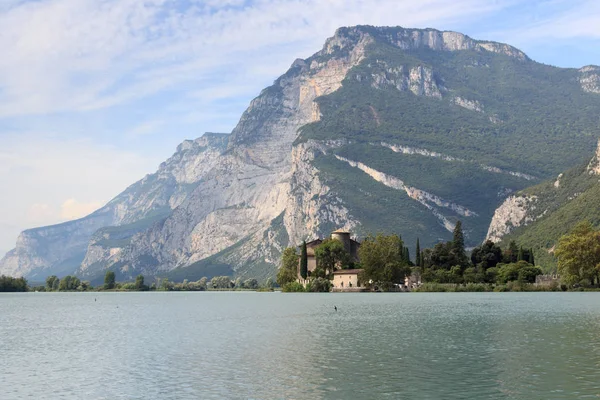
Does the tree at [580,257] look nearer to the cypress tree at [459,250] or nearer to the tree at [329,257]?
the cypress tree at [459,250]

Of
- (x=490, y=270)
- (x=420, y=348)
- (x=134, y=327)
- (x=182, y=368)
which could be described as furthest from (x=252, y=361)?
(x=490, y=270)

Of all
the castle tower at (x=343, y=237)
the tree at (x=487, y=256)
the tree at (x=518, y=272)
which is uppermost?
the castle tower at (x=343, y=237)

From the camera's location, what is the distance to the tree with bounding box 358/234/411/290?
515 feet

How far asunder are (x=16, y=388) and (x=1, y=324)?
47905 millimetres

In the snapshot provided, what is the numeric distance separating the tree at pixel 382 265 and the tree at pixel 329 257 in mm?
13380

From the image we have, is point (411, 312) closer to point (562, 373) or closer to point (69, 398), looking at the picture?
point (562, 373)

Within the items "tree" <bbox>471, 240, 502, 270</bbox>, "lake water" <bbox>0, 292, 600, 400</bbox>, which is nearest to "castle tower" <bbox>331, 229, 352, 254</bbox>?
"tree" <bbox>471, 240, 502, 270</bbox>

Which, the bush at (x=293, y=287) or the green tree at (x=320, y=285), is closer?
the green tree at (x=320, y=285)

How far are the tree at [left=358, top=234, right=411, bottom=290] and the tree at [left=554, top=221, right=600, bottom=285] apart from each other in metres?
34.7

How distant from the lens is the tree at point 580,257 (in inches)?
5408

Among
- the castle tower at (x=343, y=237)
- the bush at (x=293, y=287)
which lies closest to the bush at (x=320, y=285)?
the bush at (x=293, y=287)

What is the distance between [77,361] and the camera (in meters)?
44.2

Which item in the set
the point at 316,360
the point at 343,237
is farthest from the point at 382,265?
the point at 316,360

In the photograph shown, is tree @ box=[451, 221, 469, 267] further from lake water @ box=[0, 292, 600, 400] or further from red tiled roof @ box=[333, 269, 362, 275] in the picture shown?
lake water @ box=[0, 292, 600, 400]
